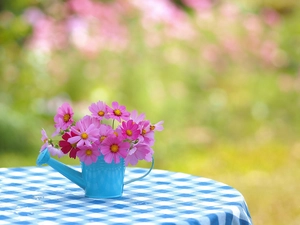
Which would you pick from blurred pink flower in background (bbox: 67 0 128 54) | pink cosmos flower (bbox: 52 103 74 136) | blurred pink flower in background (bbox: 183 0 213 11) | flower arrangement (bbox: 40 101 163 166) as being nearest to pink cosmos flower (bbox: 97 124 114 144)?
flower arrangement (bbox: 40 101 163 166)

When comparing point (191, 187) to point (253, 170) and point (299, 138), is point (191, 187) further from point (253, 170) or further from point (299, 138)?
point (299, 138)

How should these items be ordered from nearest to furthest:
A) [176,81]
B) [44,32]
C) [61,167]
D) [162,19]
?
[61,167], [44,32], [176,81], [162,19]

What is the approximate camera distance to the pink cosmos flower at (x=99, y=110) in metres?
2.12

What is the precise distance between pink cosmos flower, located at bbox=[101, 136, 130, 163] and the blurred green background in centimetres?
262

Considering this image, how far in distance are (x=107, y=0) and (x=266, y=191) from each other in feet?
9.83

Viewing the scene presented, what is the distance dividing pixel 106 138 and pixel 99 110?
0.11 metres

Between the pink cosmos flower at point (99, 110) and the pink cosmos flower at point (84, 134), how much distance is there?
2.1 inches

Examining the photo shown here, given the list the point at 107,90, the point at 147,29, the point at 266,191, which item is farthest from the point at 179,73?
the point at 266,191

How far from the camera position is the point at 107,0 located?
7.14 m

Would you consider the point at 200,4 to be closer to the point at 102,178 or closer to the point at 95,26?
the point at 95,26

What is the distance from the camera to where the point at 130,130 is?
2078 mm

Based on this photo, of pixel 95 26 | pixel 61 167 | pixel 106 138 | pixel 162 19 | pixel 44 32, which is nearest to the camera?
pixel 106 138

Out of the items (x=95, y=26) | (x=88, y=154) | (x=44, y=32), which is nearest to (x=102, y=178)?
(x=88, y=154)

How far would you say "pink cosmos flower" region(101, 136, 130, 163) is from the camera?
2061mm
